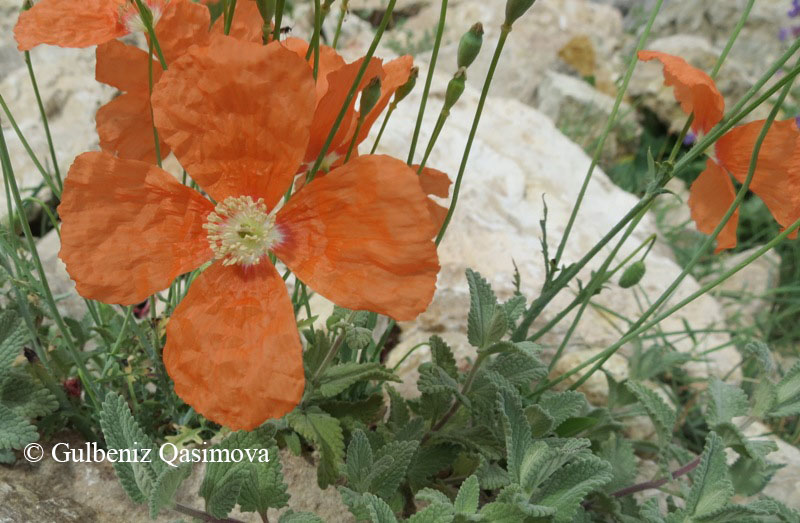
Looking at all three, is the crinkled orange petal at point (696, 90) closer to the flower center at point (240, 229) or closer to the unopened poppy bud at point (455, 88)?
the unopened poppy bud at point (455, 88)

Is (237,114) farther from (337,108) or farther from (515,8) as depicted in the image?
(515,8)

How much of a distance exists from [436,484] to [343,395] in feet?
0.74

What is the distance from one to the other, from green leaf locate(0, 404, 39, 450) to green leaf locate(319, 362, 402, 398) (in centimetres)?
42

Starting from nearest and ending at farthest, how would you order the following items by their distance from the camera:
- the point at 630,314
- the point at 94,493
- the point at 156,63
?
the point at 156,63, the point at 94,493, the point at 630,314

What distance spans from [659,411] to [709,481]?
0.18m

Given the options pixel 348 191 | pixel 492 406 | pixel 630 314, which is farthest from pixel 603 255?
pixel 348 191

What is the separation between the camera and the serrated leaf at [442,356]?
1.19m

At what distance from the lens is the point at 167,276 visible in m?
0.87

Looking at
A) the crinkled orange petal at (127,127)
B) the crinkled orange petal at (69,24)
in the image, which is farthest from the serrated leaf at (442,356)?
the crinkled orange petal at (69,24)

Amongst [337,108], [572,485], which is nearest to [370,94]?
[337,108]

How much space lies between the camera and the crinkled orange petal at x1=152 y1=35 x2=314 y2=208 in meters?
0.81

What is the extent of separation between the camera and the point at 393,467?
1.03 meters

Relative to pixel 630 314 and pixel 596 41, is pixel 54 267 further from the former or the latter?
pixel 596 41

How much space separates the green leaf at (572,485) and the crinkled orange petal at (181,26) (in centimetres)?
80
